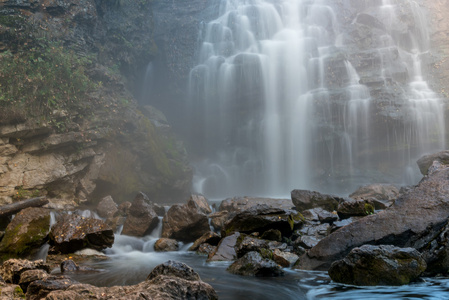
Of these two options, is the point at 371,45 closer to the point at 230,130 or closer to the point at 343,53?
the point at 343,53

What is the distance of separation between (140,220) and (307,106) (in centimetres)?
1726

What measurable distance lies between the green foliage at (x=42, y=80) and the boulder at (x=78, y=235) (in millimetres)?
6773

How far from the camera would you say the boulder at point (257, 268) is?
5.71 metres

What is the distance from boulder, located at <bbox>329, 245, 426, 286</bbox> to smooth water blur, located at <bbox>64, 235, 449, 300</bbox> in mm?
110

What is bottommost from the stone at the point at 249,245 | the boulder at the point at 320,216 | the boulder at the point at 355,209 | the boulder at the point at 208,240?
the boulder at the point at 208,240

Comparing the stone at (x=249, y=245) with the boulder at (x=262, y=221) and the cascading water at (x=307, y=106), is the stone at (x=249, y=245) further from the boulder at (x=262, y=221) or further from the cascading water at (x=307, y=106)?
the cascading water at (x=307, y=106)

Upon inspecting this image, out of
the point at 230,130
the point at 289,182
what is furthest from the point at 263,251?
the point at 230,130

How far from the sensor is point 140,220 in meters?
10.6

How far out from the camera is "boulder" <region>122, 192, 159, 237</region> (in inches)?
410

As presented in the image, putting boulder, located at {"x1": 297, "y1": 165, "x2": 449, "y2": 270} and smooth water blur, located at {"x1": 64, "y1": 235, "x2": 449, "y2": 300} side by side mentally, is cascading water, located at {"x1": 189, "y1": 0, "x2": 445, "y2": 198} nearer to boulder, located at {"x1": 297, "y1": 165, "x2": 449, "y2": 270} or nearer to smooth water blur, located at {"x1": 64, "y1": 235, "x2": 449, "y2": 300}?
smooth water blur, located at {"x1": 64, "y1": 235, "x2": 449, "y2": 300}

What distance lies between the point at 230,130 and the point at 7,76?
16.3 m

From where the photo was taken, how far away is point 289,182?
24328 mm

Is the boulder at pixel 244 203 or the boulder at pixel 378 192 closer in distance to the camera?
the boulder at pixel 244 203

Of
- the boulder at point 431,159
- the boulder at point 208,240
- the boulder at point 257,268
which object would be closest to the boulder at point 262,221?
the boulder at point 208,240
